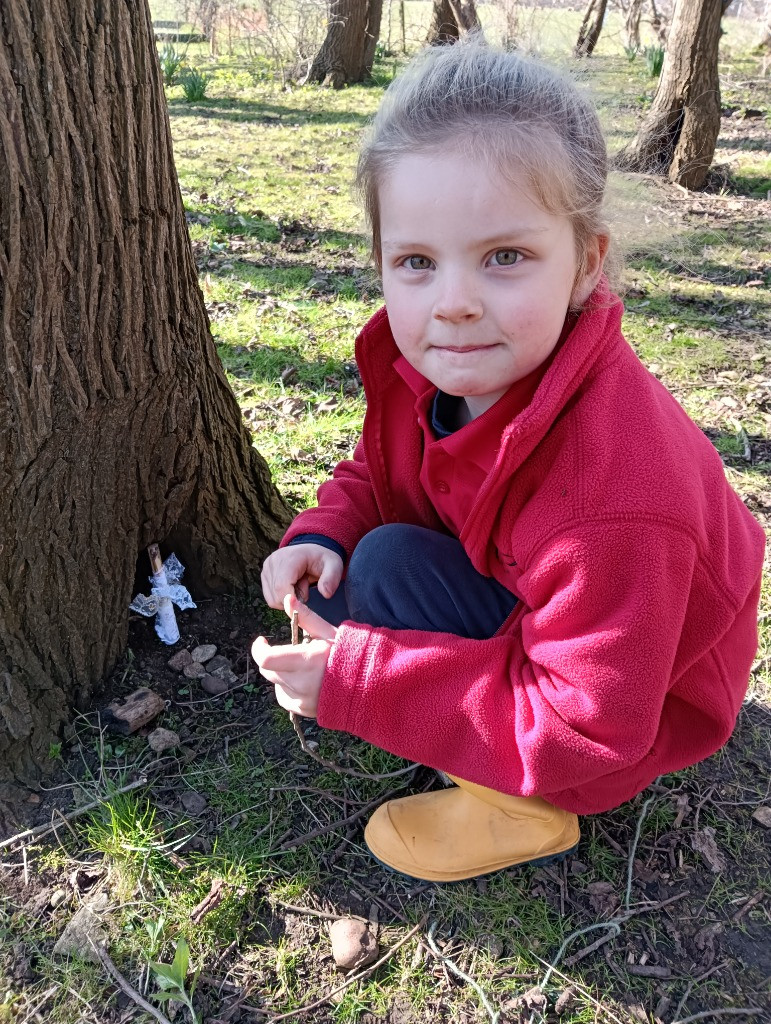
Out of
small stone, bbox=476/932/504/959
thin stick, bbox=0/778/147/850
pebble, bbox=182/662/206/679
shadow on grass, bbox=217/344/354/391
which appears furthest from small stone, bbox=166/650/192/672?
shadow on grass, bbox=217/344/354/391

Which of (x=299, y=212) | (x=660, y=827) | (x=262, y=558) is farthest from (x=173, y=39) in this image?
(x=660, y=827)

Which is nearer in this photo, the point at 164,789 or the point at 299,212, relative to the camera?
the point at 164,789

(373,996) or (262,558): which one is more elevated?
(262,558)

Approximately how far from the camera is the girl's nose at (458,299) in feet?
4.31

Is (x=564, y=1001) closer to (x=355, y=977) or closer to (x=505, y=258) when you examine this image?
(x=355, y=977)

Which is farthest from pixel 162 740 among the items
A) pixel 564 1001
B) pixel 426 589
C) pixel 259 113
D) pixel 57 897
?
pixel 259 113

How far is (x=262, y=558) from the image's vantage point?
2439 mm

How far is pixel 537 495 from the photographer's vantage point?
140cm

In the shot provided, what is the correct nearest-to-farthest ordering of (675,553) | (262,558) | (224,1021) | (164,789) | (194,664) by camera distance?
(675,553) → (224,1021) → (164,789) → (194,664) → (262,558)

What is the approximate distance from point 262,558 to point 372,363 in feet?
2.80

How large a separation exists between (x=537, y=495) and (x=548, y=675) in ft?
1.03

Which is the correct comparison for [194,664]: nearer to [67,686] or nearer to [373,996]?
[67,686]

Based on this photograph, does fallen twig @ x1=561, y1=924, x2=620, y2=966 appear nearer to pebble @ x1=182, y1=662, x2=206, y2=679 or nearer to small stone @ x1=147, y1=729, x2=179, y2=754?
small stone @ x1=147, y1=729, x2=179, y2=754

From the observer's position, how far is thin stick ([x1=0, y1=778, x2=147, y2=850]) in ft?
5.96
